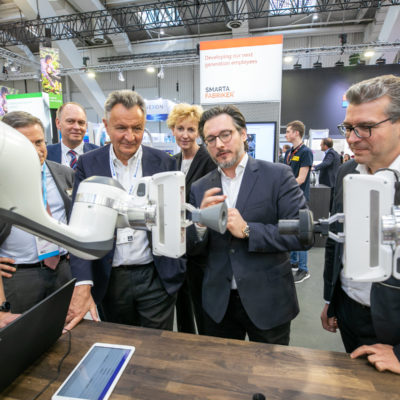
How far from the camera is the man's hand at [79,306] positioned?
43.9 inches

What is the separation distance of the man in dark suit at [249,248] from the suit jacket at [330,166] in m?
4.52

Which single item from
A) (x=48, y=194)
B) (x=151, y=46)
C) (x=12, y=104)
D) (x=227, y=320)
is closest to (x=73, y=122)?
(x=48, y=194)

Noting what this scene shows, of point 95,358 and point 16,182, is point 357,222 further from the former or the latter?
point 95,358

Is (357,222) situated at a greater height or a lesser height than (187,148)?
lesser

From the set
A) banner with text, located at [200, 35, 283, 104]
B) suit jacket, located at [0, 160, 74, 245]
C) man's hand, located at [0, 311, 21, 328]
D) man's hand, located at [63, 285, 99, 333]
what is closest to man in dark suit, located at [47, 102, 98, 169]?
suit jacket, located at [0, 160, 74, 245]

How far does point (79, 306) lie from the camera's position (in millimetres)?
1182

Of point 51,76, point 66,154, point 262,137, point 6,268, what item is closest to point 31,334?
point 6,268

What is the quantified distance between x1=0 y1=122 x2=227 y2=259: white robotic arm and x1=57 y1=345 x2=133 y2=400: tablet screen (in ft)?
1.50

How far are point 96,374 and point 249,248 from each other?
0.68 metres

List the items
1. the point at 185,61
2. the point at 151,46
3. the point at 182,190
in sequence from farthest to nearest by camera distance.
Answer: the point at 151,46
the point at 185,61
the point at 182,190

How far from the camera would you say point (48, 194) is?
5.01 ft

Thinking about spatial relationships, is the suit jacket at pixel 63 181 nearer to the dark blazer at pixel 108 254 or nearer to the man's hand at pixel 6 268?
the dark blazer at pixel 108 254

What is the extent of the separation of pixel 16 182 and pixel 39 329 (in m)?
0.60

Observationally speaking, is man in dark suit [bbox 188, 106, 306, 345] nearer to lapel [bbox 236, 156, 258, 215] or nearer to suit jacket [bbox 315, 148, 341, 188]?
lapel [bbox 236, 156, 258, 215]
